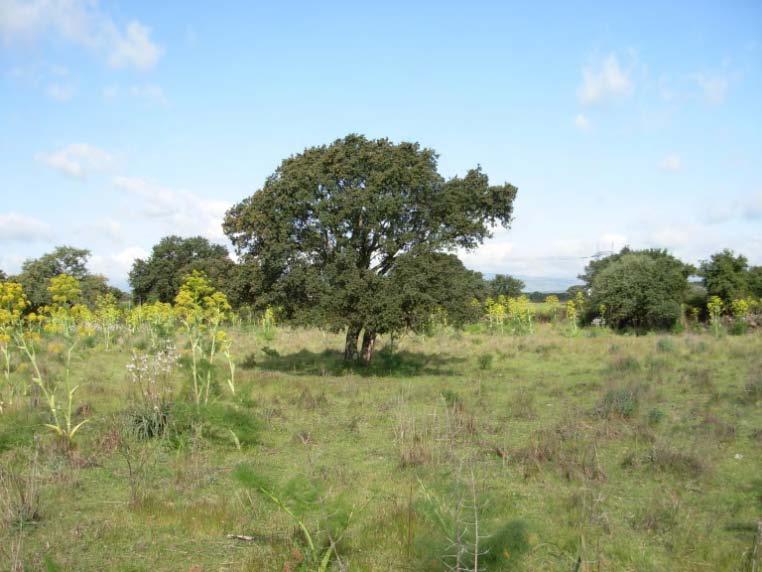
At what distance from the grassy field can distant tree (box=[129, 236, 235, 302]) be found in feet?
145

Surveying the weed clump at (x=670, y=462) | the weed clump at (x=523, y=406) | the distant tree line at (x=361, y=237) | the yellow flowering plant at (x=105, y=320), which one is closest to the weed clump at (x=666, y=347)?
the distant tree line at (x=361, y=237)

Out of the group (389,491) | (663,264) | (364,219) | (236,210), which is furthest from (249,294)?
(663,264)

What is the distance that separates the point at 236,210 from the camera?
1967 cm

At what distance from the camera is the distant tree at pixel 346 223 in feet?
57.2

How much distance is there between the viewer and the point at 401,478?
817 cm

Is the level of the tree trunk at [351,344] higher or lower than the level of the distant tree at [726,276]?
lower

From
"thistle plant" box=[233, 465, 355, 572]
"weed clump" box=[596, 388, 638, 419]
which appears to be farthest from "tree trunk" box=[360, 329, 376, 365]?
"thistle plant" box=[233, 465, 355, 572]

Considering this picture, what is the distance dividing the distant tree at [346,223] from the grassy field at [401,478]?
2.79 meters

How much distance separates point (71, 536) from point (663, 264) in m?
42.7

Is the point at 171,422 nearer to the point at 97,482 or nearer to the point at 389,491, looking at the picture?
the point at 97,482

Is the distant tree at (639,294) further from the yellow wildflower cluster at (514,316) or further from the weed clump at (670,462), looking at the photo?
the weed clump at (670,462)

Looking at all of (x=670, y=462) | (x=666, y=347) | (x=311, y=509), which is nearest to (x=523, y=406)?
(x=670, y=462)

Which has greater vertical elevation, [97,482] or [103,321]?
[103,321]

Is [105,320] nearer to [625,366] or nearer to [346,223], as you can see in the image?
[346,223]
